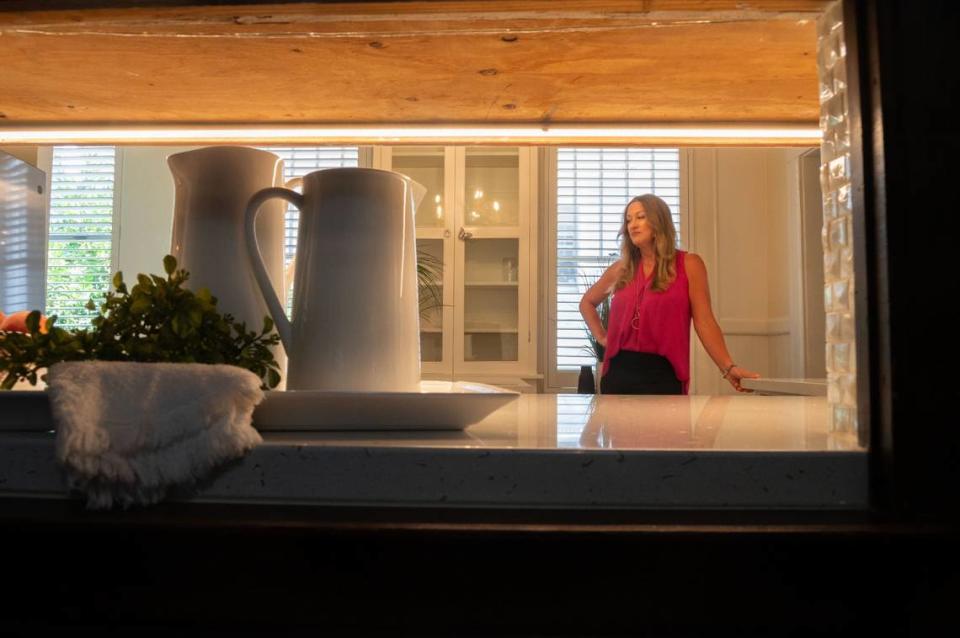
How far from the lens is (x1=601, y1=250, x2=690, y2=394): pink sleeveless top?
8.83ft

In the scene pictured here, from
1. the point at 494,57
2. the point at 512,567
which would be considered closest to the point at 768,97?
the point at 494,57

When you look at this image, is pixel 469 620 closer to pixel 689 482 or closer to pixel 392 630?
pixel 392 630

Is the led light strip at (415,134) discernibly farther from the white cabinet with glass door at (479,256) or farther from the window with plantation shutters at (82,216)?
the window with plantation shutters at (82,216)

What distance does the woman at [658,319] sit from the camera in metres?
2.69

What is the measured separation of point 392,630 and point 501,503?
0.11m

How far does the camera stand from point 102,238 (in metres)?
4.61

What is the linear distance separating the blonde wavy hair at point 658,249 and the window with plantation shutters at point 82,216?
3.32 meters

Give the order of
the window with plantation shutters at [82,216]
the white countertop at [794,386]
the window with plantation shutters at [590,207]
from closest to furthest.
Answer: the white countertop at [794,386]
the window with plantation shutters at [590,207]
the window with plantation shutters at [82,216]

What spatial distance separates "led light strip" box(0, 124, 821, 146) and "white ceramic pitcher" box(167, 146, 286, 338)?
0.31 meters

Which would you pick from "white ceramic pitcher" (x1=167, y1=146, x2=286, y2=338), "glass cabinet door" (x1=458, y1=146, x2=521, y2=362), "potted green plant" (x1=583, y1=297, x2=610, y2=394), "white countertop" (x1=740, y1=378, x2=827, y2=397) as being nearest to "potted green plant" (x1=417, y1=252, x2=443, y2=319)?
"glass cabinet door" (x1=458, y1=146, x2=521, y2=362)

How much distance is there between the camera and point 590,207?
4324 millimetres

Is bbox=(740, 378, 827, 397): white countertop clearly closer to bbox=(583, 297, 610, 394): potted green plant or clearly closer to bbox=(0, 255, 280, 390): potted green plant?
bbox=(583, 297, 610, 394): potted green plant

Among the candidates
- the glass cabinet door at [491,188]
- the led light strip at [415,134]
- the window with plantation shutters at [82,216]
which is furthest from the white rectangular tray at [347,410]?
the window with plantation shutters at [82,216]

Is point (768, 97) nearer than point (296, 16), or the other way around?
point (296, 16)
